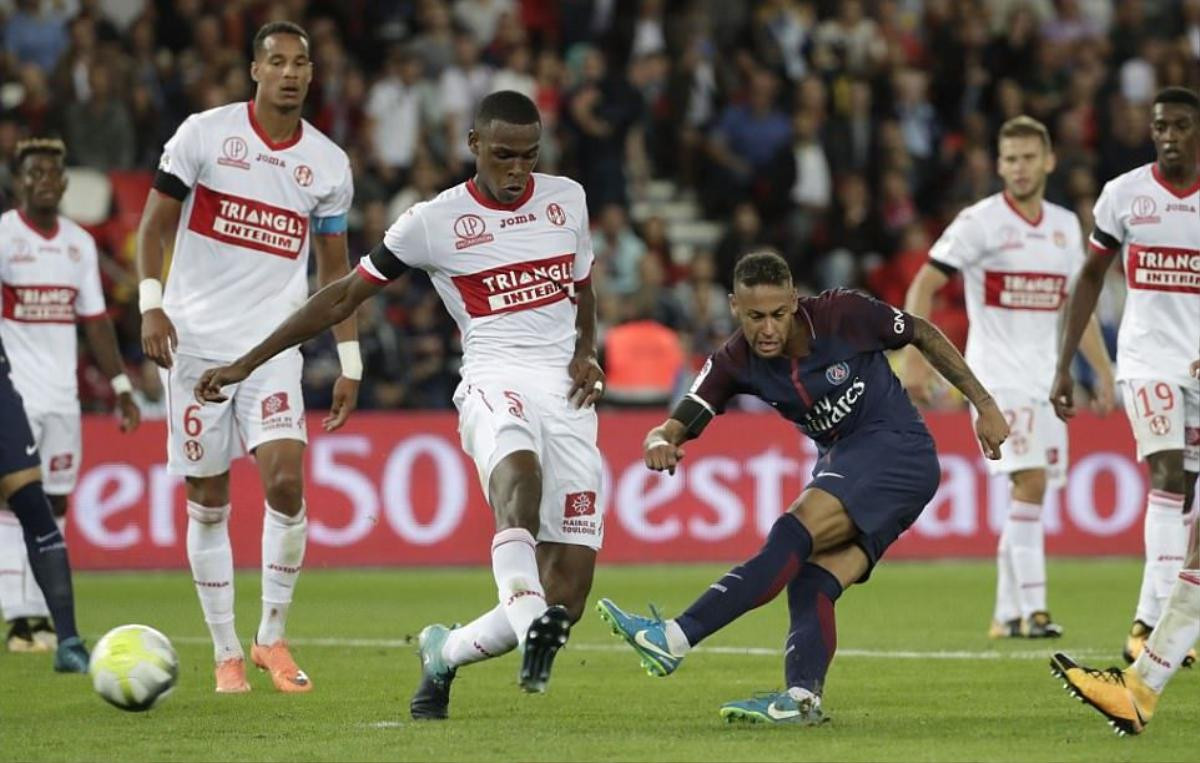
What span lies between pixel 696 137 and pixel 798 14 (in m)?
2.32

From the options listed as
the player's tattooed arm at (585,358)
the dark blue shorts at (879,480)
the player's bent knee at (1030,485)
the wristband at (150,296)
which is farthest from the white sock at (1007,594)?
the wristband at (150,296)

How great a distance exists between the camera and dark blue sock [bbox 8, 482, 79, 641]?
33.8ft

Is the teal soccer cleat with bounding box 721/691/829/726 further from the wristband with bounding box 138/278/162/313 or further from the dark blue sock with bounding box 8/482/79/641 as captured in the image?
the dark blue sock with bounding box 8/482/79/641

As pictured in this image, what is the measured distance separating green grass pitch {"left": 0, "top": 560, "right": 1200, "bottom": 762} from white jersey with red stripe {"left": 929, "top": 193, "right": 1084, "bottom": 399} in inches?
63.2

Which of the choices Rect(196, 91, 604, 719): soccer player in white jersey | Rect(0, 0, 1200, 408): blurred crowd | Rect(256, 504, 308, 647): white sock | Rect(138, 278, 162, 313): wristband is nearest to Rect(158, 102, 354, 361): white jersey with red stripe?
Rect(138, 278, 162, 313): wristband

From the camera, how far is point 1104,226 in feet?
34.1

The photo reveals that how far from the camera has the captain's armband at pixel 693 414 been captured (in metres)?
7.95

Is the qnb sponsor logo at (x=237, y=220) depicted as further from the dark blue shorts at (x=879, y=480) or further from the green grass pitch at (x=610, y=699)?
the dark blue shorts at (x=879, y=480)

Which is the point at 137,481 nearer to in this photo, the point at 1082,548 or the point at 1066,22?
the point at 1082,548

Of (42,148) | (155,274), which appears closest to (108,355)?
(42,148)

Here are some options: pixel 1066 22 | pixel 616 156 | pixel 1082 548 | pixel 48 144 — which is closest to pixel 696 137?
pixel 616 156

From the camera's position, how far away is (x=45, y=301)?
12305 millimetres

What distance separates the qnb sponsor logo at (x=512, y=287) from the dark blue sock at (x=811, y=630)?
5.14ft

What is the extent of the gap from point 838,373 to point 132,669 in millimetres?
3014
